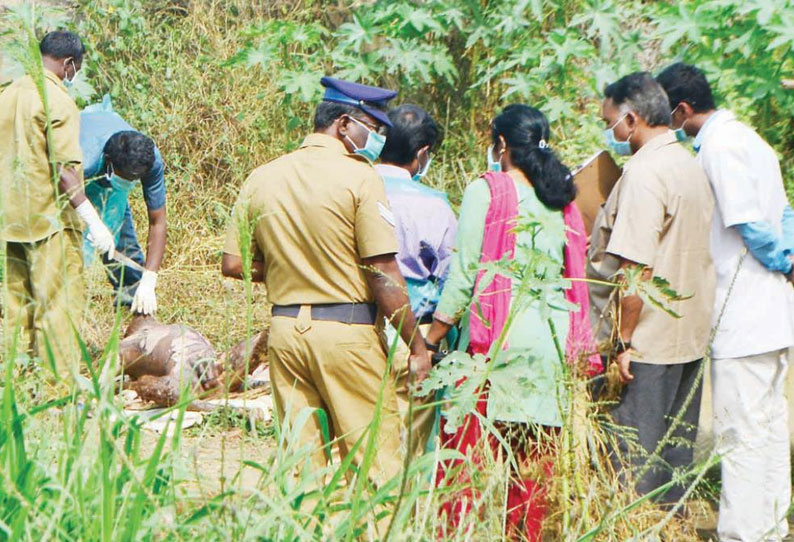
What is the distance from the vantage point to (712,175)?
4.05 metres

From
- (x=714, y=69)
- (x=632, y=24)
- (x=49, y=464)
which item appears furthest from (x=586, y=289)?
(x=632, y=24)

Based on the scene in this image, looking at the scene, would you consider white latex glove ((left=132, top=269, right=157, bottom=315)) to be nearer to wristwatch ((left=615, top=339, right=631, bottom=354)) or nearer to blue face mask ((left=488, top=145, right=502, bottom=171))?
blue face mask ((left=488, top=145, right=502, bottom=171))

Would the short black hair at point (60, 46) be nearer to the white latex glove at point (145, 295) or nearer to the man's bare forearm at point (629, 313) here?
the white latex glove at point (145, 295)

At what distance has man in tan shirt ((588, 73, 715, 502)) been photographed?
383cm

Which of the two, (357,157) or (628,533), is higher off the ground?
(357,157)

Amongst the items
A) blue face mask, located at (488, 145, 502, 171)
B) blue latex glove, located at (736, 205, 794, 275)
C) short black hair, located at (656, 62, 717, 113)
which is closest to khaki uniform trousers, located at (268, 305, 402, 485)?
blue face mask, located at (488, 145, 502, 171)

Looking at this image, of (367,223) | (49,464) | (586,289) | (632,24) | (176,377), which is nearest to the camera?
(49,464)

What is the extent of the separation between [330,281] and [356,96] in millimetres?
661

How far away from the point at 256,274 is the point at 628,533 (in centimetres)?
144

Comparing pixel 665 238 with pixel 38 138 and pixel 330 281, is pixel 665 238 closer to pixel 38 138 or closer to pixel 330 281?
pixel 330 281

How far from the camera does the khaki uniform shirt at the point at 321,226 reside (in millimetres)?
3553

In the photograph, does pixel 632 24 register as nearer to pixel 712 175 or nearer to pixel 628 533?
pixel 712 175

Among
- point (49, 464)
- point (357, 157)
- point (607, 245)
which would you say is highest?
point (357, 157)

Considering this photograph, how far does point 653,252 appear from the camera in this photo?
12.5ft
